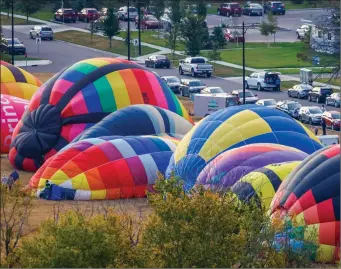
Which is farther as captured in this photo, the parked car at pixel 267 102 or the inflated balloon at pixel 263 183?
the parked car at pixel 267 102

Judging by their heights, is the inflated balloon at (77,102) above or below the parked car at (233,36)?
above

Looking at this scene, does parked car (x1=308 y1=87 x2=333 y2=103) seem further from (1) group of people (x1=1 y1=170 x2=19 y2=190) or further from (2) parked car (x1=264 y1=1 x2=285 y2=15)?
(2) parked car (x1=264 y1=1 x2=285 y2=15)

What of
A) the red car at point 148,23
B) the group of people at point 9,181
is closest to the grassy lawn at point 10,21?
the red car at point 148,23

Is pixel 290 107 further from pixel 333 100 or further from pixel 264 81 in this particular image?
pixel 264 81

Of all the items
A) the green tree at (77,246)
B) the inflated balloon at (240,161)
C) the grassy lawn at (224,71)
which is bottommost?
the grassy lawn at (224,71)

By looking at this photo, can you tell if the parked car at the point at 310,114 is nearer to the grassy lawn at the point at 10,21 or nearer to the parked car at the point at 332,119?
the parked car at the point at 332,119

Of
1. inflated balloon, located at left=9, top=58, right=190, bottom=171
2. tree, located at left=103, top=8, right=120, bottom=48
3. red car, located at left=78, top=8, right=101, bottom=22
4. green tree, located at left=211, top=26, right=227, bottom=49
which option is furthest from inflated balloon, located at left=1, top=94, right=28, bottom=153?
red car, located at left=78, top=8, right=101, bottom=22

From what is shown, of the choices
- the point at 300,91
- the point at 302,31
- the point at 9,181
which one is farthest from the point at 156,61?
the point at 9,181
